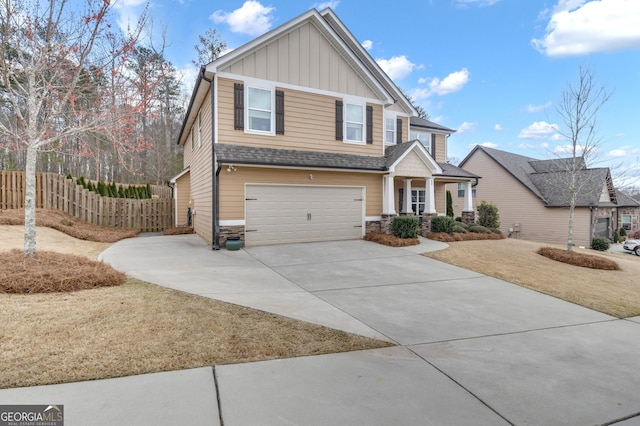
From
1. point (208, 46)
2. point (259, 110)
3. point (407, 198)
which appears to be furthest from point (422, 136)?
point (208, 46)

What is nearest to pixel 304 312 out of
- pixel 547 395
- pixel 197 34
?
pixel 547 395

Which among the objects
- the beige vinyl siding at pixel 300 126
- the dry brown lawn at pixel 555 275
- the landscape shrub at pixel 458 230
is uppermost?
the beige vinyl siding at pixel 300 126

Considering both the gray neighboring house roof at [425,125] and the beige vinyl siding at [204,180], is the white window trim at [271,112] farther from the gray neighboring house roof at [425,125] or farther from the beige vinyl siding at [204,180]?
the gray neighboring house roof at [425,125]

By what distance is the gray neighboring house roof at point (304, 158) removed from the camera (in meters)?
10.3

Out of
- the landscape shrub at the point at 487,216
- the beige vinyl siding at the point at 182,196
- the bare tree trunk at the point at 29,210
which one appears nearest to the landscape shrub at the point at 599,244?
the landscape shrub at the point at 487,216

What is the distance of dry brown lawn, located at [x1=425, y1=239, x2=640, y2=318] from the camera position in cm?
643

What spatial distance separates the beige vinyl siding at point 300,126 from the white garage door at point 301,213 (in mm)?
1536

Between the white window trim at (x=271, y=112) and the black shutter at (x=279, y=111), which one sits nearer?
the white window trim at (x=271, y=112)

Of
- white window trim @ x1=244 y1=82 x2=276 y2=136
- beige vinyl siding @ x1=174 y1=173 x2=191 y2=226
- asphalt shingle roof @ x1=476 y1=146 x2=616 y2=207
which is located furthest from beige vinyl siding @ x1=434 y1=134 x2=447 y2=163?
beige vinyl siding @ x1=174 y1=173 x2=191 y2=226

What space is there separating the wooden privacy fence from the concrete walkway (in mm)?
10131

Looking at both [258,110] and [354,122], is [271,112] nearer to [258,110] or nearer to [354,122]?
[258,110]

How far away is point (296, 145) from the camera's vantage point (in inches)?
467

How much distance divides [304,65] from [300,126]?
225cm

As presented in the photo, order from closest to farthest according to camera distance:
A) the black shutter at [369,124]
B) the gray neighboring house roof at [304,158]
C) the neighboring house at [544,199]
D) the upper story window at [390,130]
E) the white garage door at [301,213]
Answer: the gray neighboring house roof at [304,158] < the white garage door at [301,213] < the black shutter at [369,124] < the upper story window at [390,130] < the neighboring house at [544,199]
